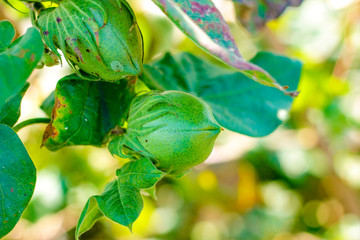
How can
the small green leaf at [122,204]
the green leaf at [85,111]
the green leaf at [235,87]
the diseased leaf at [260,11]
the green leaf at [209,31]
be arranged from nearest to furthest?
the green leaf at [209,31]
the small green leaf at [122,204]
the green leaf at [85,111]
the green leaf at [235,87]
the diseased leaf at [260,11]

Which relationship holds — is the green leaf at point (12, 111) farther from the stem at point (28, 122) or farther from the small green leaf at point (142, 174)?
the small green leaf at point (142, 174)

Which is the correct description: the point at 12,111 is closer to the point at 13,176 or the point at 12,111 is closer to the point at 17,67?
the point at 13,176

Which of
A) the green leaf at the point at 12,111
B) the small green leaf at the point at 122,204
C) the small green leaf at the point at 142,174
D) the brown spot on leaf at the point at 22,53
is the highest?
the brown spot on leaf at the point at 22,53

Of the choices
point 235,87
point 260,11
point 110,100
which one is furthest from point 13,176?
point 260,11

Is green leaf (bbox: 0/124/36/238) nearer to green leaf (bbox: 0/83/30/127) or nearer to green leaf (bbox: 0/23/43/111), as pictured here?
green leaf (bbox: 0/83/30/127)

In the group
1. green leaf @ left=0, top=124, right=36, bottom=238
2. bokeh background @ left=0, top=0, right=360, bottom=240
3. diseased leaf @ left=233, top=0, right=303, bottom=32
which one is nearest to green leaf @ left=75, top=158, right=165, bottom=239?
green leaf @ left=0, top=124, right=36, bottom=238

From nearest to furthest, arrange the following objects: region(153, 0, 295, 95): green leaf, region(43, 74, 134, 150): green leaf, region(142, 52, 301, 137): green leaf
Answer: region(153, 0, 295, 95): green leaf → region(43, 74, 134, 150): green leaf → region(142, 52, 301, 137): green leaf

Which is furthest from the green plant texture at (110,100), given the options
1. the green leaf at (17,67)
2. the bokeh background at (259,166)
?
the bokeh background at (259,166)

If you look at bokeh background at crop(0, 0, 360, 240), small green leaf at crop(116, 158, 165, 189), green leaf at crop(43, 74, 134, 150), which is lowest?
bokeh background at crop(0, 0, 360, 240)
